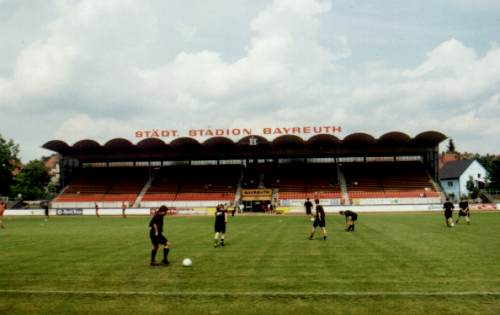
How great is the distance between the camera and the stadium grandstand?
58656 mm

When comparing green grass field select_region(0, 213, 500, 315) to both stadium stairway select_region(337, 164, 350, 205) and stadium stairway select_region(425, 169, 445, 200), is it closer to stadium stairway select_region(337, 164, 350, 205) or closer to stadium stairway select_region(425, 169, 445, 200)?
stadium stairway select_region(337, 164, 350, 205)

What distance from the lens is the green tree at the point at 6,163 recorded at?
7819 centimetres

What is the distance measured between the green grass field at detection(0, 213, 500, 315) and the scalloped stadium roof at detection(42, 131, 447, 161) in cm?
4160

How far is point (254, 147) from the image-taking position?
62.4 meters

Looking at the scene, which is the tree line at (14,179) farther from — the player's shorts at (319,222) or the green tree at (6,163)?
the player's shorts at (319,222)

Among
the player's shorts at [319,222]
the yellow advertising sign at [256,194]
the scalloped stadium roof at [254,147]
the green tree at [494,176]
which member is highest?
the scalloped stadium roof at [254,147]

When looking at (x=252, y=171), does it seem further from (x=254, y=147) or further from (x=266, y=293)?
(x=266, y=293)

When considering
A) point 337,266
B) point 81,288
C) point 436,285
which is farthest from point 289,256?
point 81,288

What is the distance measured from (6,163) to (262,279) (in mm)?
82127

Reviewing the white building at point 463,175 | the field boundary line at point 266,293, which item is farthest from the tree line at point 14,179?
the white building at point 463,175

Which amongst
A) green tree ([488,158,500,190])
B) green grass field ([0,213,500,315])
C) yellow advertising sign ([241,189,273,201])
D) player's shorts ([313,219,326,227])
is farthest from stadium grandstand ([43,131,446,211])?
green grass field ([0,213,500,315])

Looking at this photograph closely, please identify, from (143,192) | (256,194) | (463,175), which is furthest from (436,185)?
(143,192)

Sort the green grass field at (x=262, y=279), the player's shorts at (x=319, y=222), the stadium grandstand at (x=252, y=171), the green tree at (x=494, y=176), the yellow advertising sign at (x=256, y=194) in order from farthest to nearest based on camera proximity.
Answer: the green tree at (x=494, y=176) → the yellow advertising sign at (x=256, y=194) → the stadium grandstand at (x=252, y=171) → the player's shorts at (x=319, y=222) → the green grass field at (x=262, y=279)

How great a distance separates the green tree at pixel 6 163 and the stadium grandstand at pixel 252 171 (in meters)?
18.7
